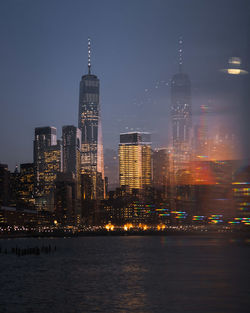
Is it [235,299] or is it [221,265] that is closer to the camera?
[235,299]

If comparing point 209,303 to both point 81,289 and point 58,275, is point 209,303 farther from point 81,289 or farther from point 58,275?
point 58,275

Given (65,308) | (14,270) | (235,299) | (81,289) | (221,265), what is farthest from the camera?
(221,265)

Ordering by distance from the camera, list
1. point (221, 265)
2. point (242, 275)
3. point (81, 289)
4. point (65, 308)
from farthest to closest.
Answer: point (221, 265), point (242, 275), point (81, 289), point (65, 308)

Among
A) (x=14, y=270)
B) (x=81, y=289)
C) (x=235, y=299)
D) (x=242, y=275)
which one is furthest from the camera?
(x=14, y=270)

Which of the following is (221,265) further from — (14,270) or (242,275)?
(14,270)

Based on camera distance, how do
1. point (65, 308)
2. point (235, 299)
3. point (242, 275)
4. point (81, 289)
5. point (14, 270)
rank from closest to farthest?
point (65, 308)
point (235, 299)
point (81, 289)
point (242, 275)
point (14, 270)

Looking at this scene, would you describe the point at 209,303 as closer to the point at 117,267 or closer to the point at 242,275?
the point at 242,275

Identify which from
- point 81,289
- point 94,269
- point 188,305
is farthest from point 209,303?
point 94,269

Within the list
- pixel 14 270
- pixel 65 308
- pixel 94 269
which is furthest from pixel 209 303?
pixel 14 270

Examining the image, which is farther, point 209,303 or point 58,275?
point 58,275
